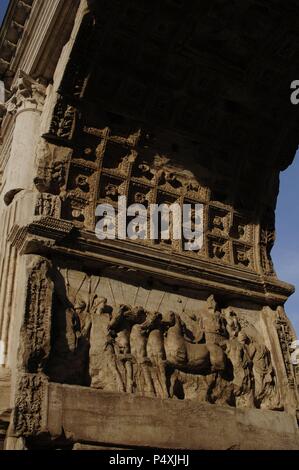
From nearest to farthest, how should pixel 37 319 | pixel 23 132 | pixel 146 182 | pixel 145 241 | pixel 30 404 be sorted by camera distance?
pixel 30 404 < pixel 37 319 < pixel 23 132 < pixel 145 241 < pixel 146 182

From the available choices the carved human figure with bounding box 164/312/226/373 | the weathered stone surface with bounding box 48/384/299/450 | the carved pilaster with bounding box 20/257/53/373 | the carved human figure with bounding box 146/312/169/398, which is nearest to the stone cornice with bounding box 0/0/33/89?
the carved pilaster with bounding box 20/257/53/373

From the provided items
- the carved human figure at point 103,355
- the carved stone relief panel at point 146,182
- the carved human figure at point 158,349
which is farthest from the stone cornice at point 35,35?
the carved human figure at point 158,349

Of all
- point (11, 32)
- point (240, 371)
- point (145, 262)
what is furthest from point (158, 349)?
point (11, 32)

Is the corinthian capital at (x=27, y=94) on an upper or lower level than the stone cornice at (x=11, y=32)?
lower

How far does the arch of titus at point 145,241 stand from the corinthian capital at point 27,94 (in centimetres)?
2

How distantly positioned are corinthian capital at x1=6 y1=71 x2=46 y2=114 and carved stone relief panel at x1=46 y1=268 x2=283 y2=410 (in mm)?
2645

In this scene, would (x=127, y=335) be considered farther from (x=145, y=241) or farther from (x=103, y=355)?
(x=145, y=241)

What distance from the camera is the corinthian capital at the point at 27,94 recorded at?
8.35 m

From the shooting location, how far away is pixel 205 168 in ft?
A: 30.3

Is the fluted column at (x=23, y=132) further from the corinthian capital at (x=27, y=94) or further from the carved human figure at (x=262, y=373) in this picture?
the carved human figure at (x=262, y=373)

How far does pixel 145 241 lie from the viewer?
8.25m

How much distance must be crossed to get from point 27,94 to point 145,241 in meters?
2.74

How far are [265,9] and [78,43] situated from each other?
274cm

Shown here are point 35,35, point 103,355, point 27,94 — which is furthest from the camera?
point 35,35
